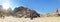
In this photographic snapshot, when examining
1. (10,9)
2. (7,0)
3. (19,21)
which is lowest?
(19,21)

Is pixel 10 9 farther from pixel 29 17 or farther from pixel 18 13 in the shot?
pixel 29 17

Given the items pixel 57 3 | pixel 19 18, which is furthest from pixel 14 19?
pixel 57 3

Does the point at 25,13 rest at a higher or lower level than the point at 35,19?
higher

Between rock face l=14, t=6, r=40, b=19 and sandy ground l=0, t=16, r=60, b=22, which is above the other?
rock face l=14, t=6, r=40, b=19

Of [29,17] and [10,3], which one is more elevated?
[10,3]

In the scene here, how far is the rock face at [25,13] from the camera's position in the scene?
2.85 meters

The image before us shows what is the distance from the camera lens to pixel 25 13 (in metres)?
2.88

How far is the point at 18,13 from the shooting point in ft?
9.32

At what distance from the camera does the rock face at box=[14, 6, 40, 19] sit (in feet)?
9.36

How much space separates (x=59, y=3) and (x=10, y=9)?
3.21ft

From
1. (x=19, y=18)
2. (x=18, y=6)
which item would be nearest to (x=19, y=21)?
(x=19, y=18)

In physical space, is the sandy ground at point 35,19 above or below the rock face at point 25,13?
below

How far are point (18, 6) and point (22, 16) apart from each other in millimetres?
216

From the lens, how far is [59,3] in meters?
2.86
